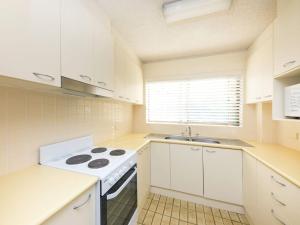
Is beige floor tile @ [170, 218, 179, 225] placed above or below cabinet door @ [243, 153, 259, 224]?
below

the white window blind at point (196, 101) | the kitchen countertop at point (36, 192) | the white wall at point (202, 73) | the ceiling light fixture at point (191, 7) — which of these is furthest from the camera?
the white window blind at point (196, 101)

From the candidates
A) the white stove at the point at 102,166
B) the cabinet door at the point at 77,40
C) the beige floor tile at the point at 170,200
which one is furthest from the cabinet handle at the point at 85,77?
the beige floor tile at the point at 170,200

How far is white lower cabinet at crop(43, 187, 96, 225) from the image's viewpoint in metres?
0.69

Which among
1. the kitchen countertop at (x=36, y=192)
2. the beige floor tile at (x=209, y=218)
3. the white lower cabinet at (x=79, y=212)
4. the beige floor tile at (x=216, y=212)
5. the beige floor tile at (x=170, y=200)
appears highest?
the kitchen countertop at (x=36, y=192)

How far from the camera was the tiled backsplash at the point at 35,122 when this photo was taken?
96 centimetres

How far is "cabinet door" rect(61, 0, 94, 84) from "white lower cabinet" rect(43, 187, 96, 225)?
31.1 inches

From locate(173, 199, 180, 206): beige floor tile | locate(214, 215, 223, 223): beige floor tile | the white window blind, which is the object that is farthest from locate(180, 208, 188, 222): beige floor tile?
the white window blind

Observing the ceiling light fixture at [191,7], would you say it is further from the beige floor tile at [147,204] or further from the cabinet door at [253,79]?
the beige floor tile at [147,204]

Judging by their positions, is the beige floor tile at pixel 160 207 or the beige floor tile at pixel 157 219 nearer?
the beige floor tile at pixel 157 219

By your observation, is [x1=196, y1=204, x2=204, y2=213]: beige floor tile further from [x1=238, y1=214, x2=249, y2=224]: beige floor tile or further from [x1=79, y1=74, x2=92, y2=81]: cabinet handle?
[x1=79, y1=74, x2=92, y2=81]: cabinet handle

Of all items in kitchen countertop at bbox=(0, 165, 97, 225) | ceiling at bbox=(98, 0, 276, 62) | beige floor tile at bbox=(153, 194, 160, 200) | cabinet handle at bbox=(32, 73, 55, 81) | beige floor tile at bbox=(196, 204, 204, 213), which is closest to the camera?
kitchen countertop at bbox=(0, 165, 97, 225)

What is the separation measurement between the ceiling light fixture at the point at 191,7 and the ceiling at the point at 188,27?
0.10m

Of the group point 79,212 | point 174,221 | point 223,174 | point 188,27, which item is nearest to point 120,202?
point 79,212

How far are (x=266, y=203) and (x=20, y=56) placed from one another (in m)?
2.04
